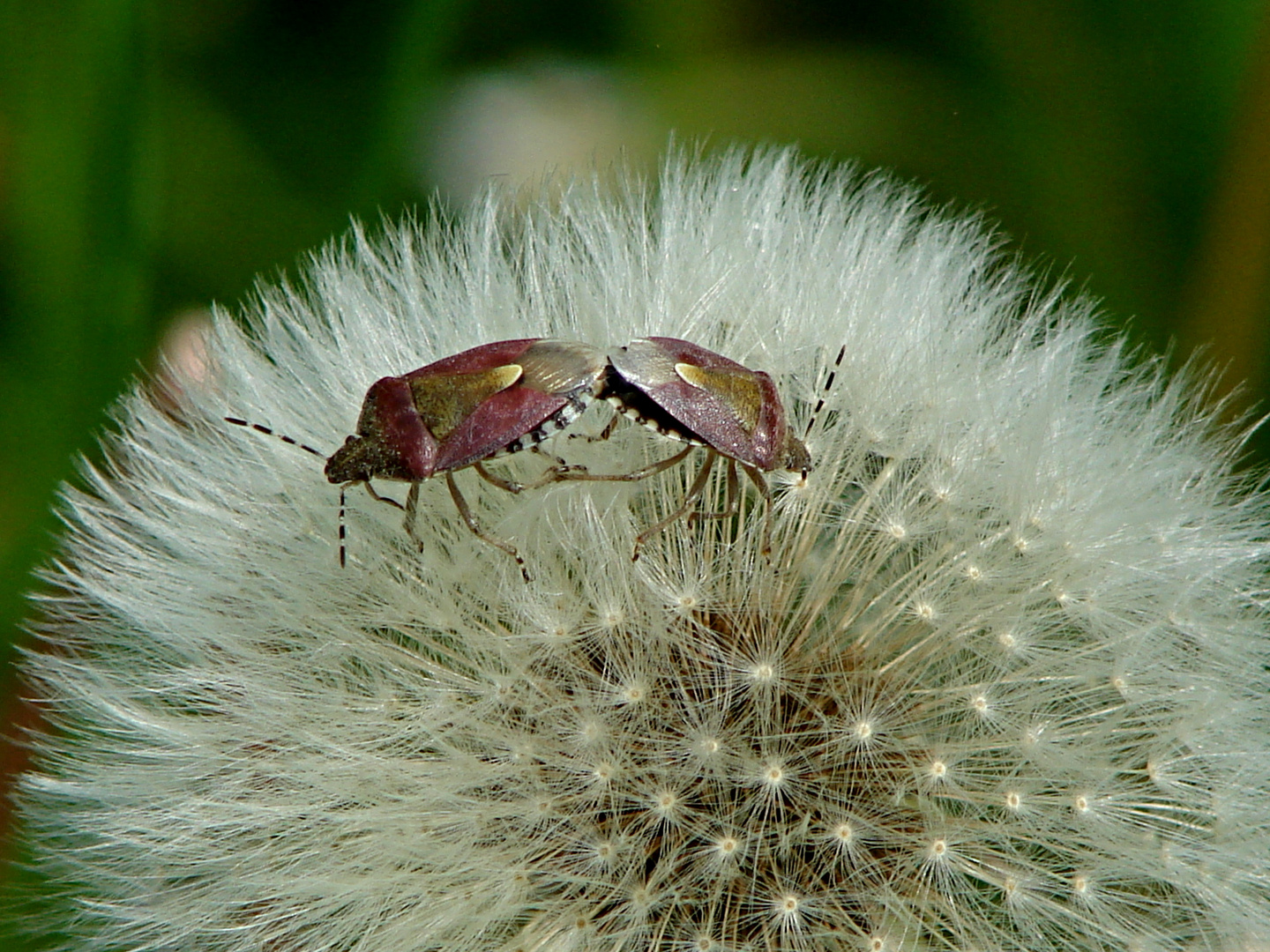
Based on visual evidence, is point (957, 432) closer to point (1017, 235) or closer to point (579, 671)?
point (579, 671)

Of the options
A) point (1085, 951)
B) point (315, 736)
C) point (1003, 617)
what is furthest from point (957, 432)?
point (315, 736)

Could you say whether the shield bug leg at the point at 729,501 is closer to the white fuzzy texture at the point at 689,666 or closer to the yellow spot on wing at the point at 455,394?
the white fuzzy texture at the point at 689,666

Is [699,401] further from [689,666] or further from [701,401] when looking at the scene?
[689,666]

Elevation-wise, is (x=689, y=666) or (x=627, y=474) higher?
(x=627, y=474)

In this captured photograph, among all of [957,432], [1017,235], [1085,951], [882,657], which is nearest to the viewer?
[1085,951]

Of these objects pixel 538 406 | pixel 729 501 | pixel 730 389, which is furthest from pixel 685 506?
pixel 538 406

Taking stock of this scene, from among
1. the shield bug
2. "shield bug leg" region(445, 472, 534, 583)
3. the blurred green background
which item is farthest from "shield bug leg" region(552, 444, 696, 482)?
the blurred green background

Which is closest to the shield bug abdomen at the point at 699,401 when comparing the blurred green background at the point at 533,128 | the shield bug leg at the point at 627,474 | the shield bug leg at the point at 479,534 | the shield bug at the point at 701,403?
the shield bug at the point at 701,403
